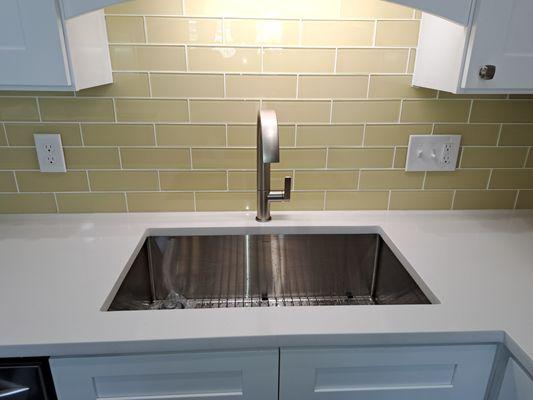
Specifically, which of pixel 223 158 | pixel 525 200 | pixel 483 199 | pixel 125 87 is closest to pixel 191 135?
pixel 223 158

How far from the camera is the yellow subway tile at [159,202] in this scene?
117 cm

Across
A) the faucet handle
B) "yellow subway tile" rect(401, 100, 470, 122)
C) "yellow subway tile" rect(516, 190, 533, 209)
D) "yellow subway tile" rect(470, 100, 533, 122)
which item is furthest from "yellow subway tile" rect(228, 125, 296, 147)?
"yellow subway tile" rect(516, 190, 533, 209)

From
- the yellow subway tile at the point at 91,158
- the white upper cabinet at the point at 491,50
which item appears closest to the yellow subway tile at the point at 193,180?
the yellow subway tile at the point at 91,158

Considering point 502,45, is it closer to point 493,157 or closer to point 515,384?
point 493,157

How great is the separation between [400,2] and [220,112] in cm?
54

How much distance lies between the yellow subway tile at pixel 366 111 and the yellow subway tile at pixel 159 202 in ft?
1.68

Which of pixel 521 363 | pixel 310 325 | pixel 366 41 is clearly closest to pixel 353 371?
pixel 310 325

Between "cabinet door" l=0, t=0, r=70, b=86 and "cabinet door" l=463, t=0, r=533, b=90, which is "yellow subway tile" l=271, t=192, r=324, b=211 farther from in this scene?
"cabinet door" l=0, t=0, r=70, b=86

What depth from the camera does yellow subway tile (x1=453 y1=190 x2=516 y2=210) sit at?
47.7 inches

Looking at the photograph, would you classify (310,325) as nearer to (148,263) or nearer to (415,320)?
(415,320)

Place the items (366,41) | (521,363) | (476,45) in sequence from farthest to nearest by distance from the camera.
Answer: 1. (366,41)
2. (476,45)
3. (521,363)

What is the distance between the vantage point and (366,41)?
3.37 feet

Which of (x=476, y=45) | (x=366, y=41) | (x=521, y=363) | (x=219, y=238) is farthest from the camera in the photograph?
(x=219, y=238)

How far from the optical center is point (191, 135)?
3.62 ft
